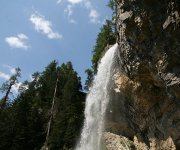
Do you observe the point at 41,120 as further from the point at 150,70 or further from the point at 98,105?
the point at 150,70

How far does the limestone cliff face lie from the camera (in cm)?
1576

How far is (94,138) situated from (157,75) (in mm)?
10555

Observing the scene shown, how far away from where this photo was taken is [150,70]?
17.3 m

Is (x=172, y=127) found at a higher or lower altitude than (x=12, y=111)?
lower

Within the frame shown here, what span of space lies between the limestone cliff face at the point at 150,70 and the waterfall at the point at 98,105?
2.96 meters

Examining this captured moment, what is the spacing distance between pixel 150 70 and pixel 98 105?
9237mm

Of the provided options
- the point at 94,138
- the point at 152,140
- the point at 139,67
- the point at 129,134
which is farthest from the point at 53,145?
the point at 139,67

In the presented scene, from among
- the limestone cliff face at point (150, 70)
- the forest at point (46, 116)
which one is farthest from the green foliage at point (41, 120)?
the limestone cliff face at point (150, 70)

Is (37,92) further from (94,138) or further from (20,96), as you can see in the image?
(94,138)

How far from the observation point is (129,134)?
23.4m

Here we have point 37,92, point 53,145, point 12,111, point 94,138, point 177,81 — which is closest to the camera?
point 177,81

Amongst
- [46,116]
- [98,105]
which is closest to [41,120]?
[46,116]

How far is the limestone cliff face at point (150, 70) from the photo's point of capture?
15.8 meters

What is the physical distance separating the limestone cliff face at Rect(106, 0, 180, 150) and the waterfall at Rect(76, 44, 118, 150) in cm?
296
